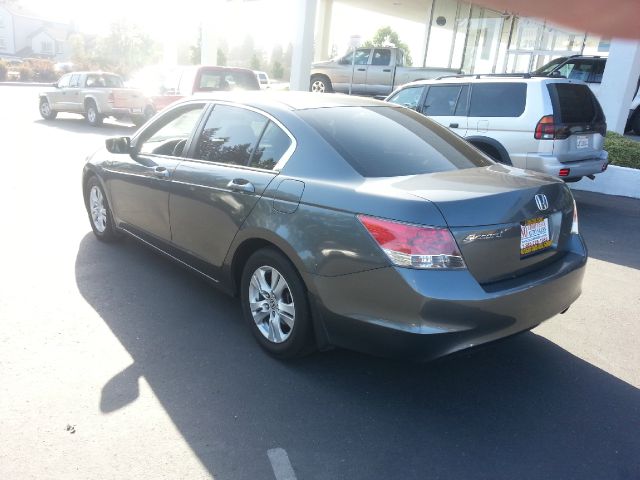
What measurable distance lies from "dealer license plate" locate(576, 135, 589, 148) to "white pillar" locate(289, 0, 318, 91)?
31.8ft

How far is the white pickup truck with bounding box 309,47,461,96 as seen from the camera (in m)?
17.9

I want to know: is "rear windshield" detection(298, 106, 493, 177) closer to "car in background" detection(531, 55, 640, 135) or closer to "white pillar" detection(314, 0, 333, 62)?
"car in background" detection(531, 55, 640, 135)

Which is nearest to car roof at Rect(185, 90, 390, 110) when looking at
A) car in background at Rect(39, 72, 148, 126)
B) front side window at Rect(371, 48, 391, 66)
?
car in background at Rect(39, 72, 148, 126)

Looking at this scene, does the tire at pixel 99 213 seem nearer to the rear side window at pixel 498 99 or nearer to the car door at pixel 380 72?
the rear side window at pixel 498 99

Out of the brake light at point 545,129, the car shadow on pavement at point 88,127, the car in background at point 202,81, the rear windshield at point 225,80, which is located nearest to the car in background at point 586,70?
the rear windshield at point 225,80

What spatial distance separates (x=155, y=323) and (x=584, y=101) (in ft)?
21.3

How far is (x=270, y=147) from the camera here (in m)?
3.60

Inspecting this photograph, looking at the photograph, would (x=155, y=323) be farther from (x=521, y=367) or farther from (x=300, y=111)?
(x=521, y=367)

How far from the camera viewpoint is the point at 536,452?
272 cm

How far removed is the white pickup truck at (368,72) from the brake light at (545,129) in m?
10.5

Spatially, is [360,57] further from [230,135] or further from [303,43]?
[230,135]

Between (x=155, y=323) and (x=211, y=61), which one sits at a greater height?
(x=211, y=61)

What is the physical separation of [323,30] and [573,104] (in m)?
22.7

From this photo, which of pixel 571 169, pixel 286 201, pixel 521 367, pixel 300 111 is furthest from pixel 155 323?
pixel 571 169
